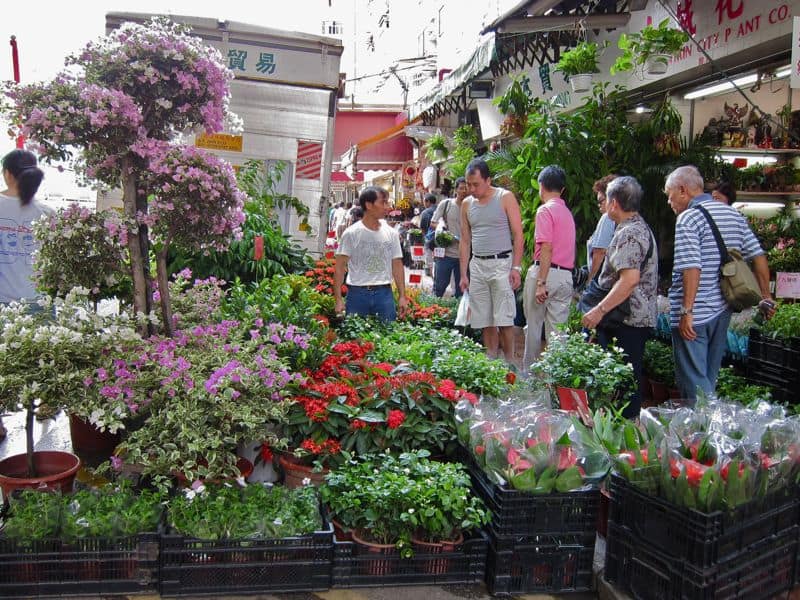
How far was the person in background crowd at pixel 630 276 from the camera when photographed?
5152 millimetres

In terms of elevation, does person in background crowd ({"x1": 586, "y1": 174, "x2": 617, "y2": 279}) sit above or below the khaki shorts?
above

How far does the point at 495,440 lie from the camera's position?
11.9 feet

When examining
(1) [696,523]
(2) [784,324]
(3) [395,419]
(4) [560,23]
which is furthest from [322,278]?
(1) [696,523]

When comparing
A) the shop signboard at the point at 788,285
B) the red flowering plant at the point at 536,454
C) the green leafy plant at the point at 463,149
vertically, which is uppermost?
the green leafy plant at the point at 463,149

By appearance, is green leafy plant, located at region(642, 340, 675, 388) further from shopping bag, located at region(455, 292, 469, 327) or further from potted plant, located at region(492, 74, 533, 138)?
potted plant, located at region(492, 74, 533, 138)

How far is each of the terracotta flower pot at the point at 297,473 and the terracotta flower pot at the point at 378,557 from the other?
67 centimetres

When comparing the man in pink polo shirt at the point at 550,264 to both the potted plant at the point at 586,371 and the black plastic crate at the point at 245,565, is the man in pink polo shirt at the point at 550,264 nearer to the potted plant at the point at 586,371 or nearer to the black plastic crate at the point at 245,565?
the potted plant at the point at 586,371

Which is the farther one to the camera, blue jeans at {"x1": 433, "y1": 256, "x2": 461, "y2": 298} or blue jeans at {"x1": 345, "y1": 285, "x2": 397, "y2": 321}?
blue jeans at {"x1": 433, "y1": 256, "x2": 461, "y2": 298}

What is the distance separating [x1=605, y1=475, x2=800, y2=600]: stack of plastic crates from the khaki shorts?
361cm

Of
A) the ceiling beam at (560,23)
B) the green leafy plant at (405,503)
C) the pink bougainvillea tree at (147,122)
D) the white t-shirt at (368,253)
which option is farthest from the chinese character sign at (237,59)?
the green leafy plant at (405,503)

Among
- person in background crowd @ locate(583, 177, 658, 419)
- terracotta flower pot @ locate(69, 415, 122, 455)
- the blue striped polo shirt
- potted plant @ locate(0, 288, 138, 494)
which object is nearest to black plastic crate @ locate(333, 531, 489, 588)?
potted plant @ locate(0, 288, 138, 494)

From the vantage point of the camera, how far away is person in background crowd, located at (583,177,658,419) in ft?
16.9

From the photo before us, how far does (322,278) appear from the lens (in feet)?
24.3

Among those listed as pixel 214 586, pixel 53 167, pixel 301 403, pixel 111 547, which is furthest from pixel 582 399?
pixel 53 167
